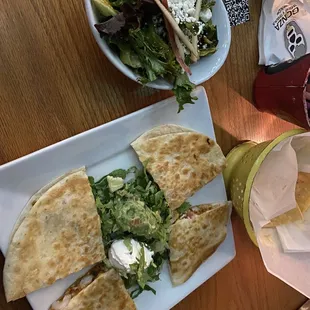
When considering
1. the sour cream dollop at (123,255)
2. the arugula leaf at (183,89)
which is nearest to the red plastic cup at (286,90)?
the arugula leaf at (183,89)

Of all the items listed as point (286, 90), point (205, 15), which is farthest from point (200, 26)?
point (286, 90)

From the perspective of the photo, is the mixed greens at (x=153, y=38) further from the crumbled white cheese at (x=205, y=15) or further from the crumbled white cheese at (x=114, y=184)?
the crumbled white cheese at (x=114, y=184)

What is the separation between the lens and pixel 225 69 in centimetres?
142

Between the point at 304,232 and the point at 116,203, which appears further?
the point at 304,232

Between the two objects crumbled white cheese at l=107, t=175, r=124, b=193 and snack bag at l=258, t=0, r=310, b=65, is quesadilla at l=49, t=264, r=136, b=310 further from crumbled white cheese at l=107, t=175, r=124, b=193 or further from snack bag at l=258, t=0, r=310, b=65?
snack bag at l=258, t=0, r=310, b=65

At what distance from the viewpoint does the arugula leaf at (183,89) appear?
117 cm

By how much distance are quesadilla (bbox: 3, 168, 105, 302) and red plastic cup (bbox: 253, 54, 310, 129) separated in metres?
0.59

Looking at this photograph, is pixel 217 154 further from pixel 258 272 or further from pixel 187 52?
pixel 258 272

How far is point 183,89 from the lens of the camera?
118 cm

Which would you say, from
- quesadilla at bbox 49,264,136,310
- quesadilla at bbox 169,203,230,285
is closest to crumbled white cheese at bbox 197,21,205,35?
quesadilla at bbox 169,203,230,285

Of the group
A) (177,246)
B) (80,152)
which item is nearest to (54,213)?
(80,152)

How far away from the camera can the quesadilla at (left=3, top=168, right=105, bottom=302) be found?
1.07 meters

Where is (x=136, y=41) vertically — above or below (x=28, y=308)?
above

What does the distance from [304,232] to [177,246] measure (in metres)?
0.43
